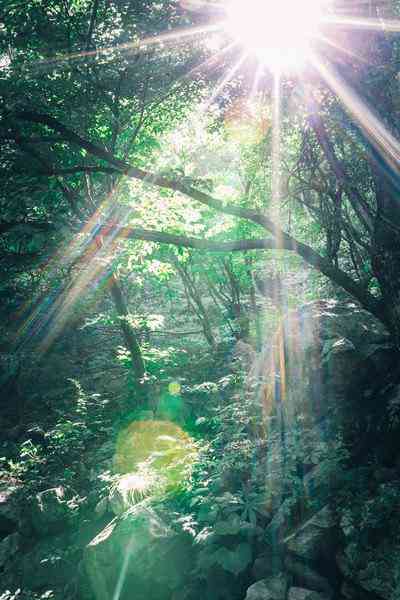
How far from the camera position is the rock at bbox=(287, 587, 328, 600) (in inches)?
151

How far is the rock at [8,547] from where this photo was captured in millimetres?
6711

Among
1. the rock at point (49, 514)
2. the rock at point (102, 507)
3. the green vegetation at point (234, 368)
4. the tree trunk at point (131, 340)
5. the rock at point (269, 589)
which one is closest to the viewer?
the rock at point (269, 589)

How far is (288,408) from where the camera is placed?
6.94 meters

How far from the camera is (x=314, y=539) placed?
423cm

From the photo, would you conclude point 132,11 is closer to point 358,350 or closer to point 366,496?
point 358,350

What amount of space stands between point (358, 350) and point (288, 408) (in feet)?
5.69

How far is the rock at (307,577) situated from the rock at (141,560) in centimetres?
157

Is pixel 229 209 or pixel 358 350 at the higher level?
pixel 229 209

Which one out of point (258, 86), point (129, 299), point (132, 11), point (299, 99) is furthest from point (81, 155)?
point (129, 299)

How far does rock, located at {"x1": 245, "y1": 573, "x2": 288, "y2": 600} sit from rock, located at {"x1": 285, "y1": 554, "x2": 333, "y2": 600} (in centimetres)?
14

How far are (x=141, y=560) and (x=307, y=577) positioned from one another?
7.79 ft

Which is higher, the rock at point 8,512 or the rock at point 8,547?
the rock at point 8,512

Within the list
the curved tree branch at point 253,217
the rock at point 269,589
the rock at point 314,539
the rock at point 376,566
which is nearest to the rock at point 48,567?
the rock at point 269,589

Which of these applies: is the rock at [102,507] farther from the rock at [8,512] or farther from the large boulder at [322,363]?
the large boulder at [322,363]
